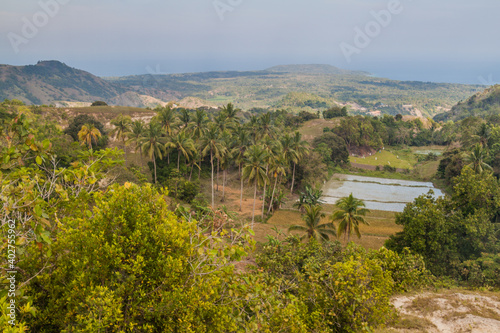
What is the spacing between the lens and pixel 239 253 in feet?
19.5

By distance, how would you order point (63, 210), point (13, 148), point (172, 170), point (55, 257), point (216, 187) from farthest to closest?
point (216, 187)
point (172, 170)
point (63, 210)
point (55, 257)
point (13, 148)

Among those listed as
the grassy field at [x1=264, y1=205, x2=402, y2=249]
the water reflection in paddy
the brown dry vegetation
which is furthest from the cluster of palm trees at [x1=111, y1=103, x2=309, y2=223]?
the brown dry vegetation

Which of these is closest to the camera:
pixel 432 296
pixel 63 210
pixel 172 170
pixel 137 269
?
pixel 137 269

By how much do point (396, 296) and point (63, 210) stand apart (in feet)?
55.0

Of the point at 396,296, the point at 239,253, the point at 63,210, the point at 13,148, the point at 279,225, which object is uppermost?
the point at 13,148

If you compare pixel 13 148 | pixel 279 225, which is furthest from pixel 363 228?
pixel 13 148

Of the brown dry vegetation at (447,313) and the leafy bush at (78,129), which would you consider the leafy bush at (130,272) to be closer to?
the brown dry vegetation at (447,313)

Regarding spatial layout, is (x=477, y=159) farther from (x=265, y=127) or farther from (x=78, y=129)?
(x=78, y=129)

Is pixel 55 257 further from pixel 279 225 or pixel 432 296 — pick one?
pixel 279 225

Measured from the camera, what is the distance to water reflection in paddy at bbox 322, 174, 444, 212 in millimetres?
44750

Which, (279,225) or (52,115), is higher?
(52,115)

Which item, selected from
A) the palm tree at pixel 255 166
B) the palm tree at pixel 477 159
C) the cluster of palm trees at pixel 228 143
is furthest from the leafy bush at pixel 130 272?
the palm tree at pixel 477 159

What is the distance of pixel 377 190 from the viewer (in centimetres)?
5128

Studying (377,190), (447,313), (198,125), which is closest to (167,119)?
(198,125)
